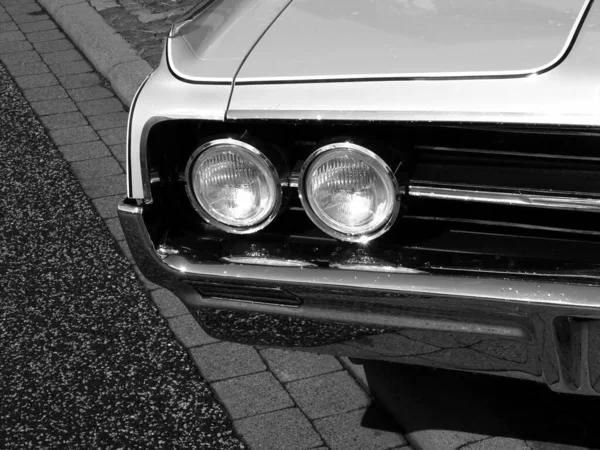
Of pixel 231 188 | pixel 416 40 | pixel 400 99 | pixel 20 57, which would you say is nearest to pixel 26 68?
pixel 20 57

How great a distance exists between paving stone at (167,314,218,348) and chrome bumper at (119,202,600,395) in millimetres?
876

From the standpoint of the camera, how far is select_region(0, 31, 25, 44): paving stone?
673 centimetres

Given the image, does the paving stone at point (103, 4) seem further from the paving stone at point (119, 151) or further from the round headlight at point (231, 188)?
the round headlight at point (231, 188)

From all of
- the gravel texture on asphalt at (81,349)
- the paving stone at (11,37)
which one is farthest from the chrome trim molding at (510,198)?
the paving stone at (11,37)

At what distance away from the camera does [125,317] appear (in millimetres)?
3525

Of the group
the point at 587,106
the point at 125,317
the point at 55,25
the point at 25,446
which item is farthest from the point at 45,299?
the point at 55,25

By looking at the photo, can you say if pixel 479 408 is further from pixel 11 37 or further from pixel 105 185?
pixel 11 37

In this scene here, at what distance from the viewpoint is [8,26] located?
7047 millimetres

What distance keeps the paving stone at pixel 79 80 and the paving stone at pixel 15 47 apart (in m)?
0.75

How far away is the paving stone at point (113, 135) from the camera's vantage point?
4988 millimetres

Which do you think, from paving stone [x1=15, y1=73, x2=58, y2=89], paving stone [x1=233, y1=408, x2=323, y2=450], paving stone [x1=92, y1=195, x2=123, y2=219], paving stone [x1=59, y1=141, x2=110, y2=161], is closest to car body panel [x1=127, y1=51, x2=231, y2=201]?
paving stone [x1=233, y1=408, x2=323, y2=450]

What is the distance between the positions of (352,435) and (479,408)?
0.37 meters

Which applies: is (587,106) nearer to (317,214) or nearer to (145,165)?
(317,214)

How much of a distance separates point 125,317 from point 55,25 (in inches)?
158
